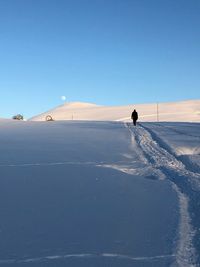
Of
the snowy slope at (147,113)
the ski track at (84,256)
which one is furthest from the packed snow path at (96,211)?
the snowy slope at (147,113)

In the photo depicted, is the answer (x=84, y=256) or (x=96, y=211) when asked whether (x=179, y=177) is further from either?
(x=84, y=256)

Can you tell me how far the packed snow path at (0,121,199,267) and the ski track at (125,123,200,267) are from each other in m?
0.01

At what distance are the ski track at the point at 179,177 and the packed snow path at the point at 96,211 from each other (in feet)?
0.04

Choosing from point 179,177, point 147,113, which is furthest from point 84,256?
point 147,113

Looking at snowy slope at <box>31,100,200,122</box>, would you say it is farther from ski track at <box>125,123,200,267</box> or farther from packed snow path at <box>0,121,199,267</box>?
packed snow path at <box>0,121,199,267</box>

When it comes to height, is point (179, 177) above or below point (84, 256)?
above

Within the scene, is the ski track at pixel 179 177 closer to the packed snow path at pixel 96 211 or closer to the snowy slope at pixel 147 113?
the packed snow path at pixel 96 211

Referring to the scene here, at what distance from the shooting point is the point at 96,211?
8.76m

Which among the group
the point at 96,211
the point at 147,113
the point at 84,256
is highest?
the point at 147,113

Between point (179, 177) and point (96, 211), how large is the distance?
414cm

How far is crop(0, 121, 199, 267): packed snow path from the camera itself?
6.62 metres

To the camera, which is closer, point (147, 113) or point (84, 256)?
point (84, 256)

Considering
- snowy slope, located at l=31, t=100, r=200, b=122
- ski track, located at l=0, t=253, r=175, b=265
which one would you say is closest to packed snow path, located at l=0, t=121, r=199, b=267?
ski track, located at l=0, t=253, r=175, b=265

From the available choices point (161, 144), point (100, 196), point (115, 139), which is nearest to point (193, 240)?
point (100, 196)
